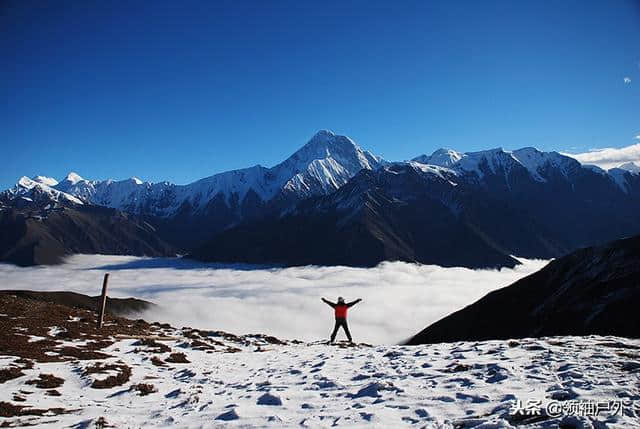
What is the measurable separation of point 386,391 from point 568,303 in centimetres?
2137

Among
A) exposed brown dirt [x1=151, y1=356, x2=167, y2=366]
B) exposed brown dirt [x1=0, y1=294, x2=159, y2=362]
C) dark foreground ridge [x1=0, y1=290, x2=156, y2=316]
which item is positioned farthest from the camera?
dark foreground ridge [x1=0, y1=290, x2=156, y2=316]

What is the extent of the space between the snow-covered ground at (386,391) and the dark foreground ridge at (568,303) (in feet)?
24.9

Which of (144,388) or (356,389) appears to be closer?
(356,389)

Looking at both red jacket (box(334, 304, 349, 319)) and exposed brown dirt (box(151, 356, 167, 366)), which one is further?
red jacket (box(334, 304, 349, 319))

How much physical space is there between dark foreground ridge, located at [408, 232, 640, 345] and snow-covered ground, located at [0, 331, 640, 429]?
7.60 meters

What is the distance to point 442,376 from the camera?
11797 mm

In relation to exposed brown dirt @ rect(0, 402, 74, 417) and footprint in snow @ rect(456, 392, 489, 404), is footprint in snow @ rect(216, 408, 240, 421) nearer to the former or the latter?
exposed brown dirt @ rect(0, 402, 74, 417)

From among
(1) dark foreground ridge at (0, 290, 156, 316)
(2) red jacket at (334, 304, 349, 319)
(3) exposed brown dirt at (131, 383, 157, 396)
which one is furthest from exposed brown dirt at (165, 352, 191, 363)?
(1) dark foreground ridge at (0, 290, 156, 316)

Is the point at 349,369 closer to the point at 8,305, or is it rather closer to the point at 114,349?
the point at 114,349

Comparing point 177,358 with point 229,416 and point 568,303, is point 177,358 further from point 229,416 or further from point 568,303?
point 568,303

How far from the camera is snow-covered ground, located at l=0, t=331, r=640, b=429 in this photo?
27.5 feet

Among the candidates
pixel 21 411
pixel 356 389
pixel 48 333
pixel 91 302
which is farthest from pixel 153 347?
pixel 91 302

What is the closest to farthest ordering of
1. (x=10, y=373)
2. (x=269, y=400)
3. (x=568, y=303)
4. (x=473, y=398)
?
1. (x=473, y=398)
2. (x=269, y=400)
3. (x=10, y=373)
4. (x=568, y=303)

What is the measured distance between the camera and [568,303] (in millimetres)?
25719
